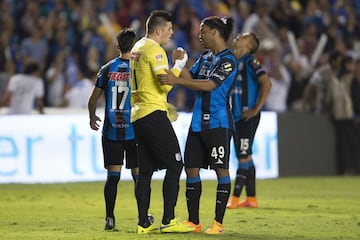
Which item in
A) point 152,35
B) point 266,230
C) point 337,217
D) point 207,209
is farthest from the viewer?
point 207,209

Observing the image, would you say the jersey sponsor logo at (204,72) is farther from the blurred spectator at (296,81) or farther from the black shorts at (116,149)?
the blurred spectator at (296,81)

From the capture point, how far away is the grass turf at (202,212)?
10430mm

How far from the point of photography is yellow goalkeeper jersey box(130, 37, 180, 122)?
997 centimetres

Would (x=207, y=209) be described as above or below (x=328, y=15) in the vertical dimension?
below

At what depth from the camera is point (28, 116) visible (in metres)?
17.9

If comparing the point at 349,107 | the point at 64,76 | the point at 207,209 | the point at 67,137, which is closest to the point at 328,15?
the point at 349,107

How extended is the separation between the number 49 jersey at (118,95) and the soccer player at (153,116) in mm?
614

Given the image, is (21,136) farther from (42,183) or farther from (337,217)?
(337,217)

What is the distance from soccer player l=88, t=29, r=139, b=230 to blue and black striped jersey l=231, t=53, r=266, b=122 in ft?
10.4

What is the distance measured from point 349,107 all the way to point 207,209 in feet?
24.4

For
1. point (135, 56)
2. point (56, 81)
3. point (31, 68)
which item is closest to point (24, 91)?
point (31, 68)

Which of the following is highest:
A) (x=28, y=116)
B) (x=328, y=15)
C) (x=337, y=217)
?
(x=328, y=15)

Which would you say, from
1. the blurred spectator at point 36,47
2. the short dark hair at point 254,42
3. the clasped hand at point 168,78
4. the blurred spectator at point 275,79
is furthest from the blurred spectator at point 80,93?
the clasped hand at point 168,78

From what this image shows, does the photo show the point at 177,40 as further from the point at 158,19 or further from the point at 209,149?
the point at 158,19
